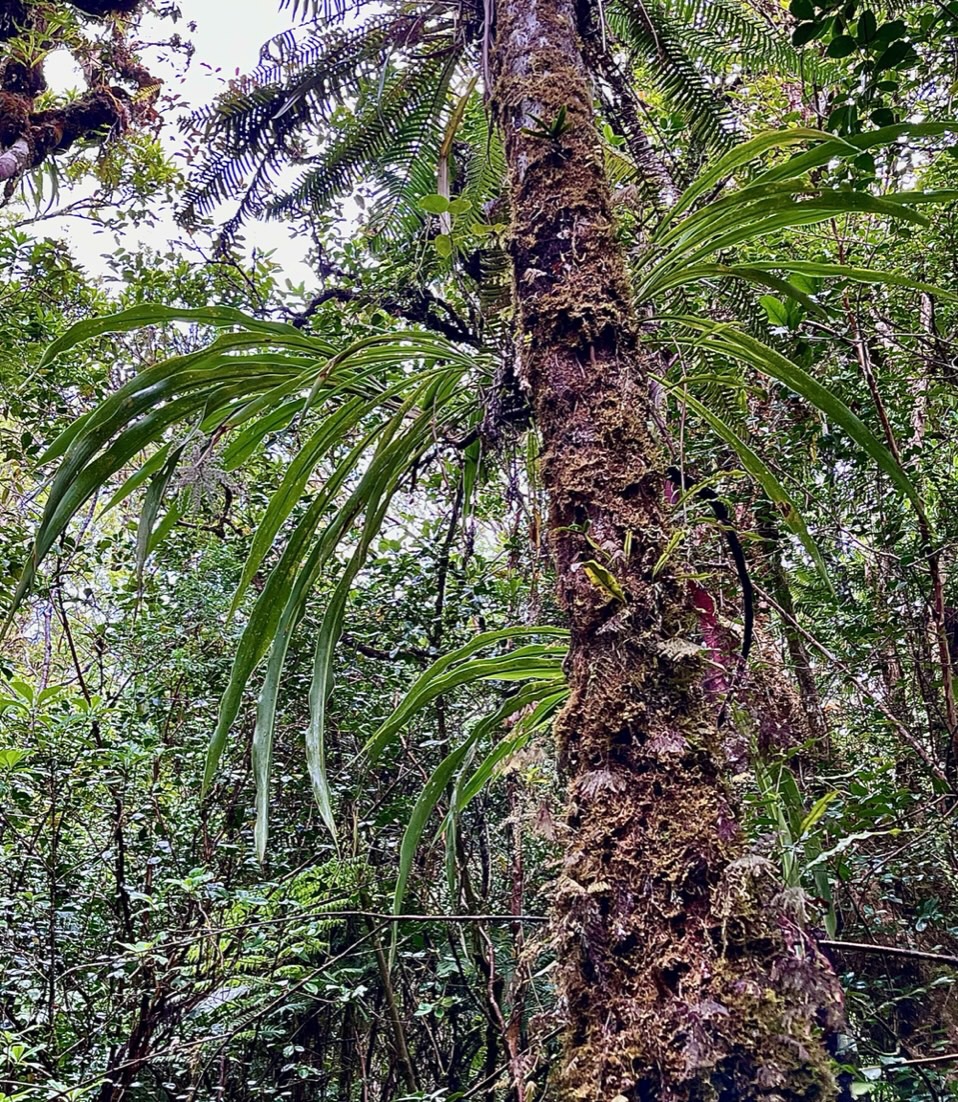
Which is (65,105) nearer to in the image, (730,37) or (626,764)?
(730,37)

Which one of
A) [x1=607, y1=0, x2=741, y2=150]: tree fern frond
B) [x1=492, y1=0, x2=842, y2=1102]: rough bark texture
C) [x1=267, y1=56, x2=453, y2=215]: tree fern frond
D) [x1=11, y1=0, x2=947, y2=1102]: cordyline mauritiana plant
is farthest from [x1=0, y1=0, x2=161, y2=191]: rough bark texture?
[x1=492, y1=0, x2=842, y2=1102]: rough bark texture

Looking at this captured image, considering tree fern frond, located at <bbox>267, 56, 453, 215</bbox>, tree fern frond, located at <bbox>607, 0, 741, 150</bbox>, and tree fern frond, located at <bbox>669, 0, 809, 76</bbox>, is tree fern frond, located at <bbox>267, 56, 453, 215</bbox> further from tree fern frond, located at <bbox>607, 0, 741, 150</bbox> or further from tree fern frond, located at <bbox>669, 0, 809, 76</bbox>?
tree fern frond, located at <bbox>669, 0, 809, 76</bbox>

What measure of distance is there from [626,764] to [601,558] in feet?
0.74

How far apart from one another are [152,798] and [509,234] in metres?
1.98

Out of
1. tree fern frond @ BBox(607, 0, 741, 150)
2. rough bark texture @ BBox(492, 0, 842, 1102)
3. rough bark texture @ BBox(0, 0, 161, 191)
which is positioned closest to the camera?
rough bark texture @ BBox(492, 0, 842, 1102)

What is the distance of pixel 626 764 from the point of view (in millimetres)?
728

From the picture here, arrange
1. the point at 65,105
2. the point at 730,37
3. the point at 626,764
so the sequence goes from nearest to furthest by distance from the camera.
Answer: the point at 626,764 → the point at 730,37 → the point at 65,105

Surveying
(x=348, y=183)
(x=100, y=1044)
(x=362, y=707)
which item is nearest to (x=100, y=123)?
(x=348, y=183)

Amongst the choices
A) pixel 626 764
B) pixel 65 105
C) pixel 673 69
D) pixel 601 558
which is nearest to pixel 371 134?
pixel 673 69

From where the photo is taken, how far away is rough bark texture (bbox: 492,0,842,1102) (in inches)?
22.8

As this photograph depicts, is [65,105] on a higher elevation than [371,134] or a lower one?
higher

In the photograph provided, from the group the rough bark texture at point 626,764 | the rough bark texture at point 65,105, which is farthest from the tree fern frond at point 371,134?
the rough bark texture at point 65,105

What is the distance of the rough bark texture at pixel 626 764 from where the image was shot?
0.58m

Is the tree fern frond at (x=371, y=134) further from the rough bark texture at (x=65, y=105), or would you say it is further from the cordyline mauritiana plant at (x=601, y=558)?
the rough bark texture at (x=65, y=105)
